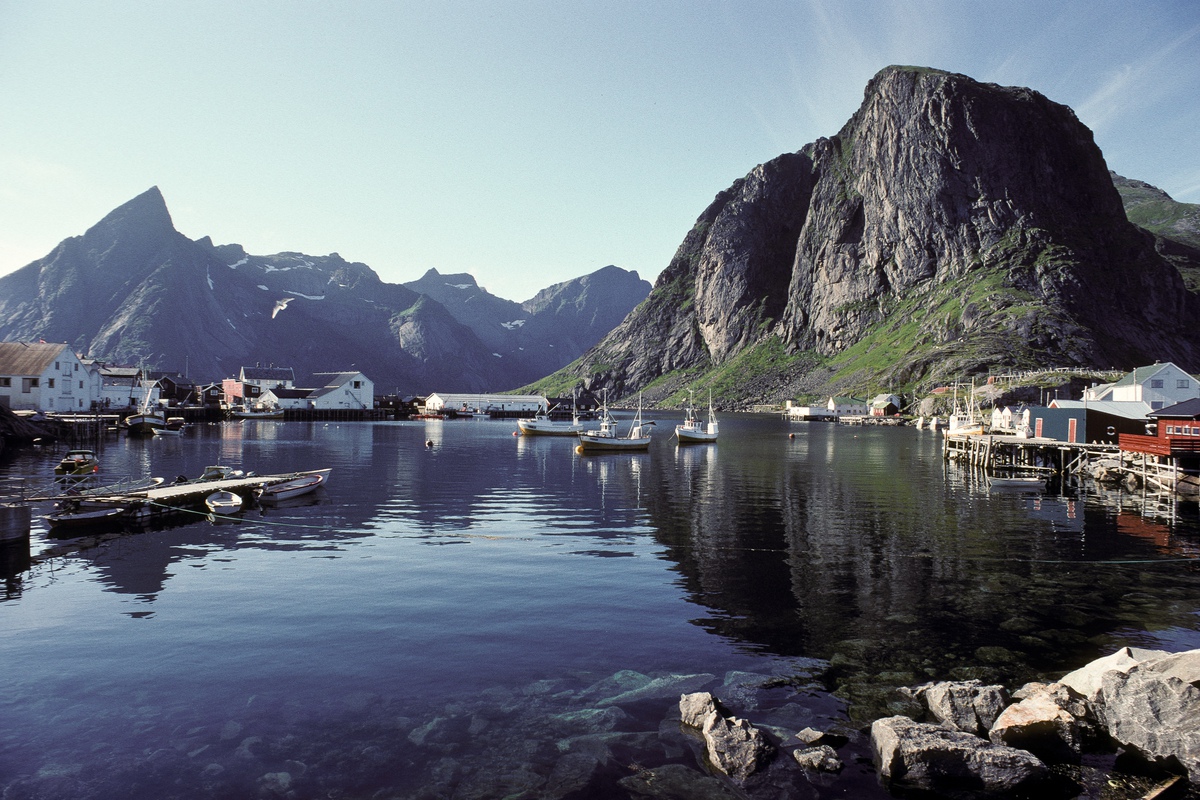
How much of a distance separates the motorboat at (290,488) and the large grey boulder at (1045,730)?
162 ft

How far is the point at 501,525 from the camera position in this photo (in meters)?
43.7

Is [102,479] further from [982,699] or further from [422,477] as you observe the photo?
[982,699]

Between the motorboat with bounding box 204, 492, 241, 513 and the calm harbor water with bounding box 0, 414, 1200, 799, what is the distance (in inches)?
80.2

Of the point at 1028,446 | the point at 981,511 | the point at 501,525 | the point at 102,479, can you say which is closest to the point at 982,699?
the point at 501,525

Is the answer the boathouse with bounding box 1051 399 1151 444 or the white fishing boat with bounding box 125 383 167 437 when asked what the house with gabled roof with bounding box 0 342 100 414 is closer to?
the white fishing boat with bounding box 125 383 167 437

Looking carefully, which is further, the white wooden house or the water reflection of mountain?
the white wooden house

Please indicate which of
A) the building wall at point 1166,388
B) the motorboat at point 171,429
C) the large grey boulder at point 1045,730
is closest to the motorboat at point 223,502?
the large grey boulder at point 1045,730

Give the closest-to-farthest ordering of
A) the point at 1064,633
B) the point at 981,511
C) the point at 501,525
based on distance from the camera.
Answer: the point at 1064,633 → the point at 501,525 → the point at 981,511

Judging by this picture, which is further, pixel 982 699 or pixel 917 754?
pixel 982 699

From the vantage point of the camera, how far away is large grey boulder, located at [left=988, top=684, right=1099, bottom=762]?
15.2 meters

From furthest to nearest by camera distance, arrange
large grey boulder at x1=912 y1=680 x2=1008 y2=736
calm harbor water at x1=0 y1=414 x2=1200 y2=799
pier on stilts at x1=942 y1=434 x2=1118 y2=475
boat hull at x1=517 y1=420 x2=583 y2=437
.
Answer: boat hull at x1=517 y1=420 x2=583 y2=437 → pier on stilts at x1=942 y1=434 x2=1118 y2=475 → large grey boulder at x1=912 y1=680 x2=1008 y2=736 → calm harbor water at x1=0 y1=414 x2=1200 y2=799

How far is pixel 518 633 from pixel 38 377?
473 feet

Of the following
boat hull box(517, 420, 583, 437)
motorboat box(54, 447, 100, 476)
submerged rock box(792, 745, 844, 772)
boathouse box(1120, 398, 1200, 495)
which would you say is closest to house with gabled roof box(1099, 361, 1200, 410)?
boathouse box(1120, 398, 1200, 495)

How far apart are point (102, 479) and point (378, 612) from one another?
5129 centimetres
